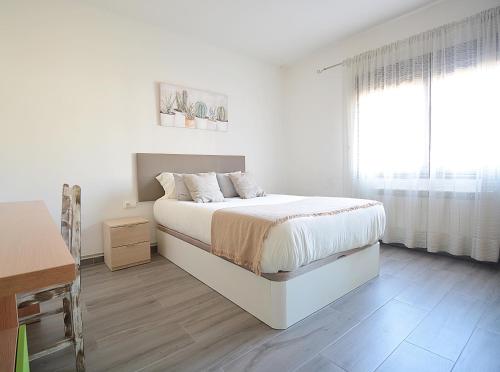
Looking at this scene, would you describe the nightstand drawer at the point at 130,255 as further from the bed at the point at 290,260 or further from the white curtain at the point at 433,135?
the white curtain at the point at 433,135

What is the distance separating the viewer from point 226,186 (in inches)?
131

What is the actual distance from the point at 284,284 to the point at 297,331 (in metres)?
0.30

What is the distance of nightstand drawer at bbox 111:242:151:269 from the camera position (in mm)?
2641

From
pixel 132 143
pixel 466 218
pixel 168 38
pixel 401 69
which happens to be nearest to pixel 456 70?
pixel 401 69

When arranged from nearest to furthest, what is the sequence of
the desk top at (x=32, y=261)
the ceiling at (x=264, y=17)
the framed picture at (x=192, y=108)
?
the desk top at (x=32, y=261), the ceiling at (x=264, y=17), the framed picture at (x=192, y=108)

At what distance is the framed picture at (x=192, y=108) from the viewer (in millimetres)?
3258

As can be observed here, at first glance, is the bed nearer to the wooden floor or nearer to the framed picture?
the wooden floor

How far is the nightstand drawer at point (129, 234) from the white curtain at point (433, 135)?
271cm

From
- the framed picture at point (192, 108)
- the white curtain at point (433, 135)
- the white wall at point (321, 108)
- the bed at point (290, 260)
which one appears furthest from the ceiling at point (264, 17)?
the bed at point (290, 260)

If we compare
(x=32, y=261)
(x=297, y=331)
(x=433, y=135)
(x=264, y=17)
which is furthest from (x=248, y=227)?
(x=264, y=17)

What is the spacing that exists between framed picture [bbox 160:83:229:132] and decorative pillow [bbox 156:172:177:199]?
26.3 inches

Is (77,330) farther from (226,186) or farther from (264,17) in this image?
→ (264,17)

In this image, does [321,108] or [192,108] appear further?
[321,108]

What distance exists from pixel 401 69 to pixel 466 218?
6.02 ft
